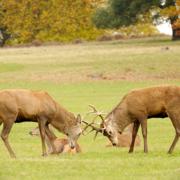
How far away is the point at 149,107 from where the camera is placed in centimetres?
1712

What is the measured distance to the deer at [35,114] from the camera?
16.5 meters

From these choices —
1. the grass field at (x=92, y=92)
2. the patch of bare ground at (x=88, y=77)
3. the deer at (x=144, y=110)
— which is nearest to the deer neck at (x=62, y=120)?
the deer at (x=144, y=110)

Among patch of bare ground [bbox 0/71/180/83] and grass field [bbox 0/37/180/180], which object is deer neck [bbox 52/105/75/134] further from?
patch of bare ground [bbox 0/71/180/83]

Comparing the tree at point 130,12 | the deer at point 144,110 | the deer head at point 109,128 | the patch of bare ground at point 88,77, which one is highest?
the deer at point 144,110

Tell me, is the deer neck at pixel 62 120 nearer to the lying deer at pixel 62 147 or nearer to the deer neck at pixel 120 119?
the lying deer at pixel 62 147

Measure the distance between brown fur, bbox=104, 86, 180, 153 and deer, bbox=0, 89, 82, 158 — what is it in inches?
28.7

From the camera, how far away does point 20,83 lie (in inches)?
1602

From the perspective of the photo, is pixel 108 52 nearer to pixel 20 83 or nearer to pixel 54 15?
pixel 20 83

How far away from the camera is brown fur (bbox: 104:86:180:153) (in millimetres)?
16891

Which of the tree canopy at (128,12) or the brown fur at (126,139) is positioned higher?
the brown fur at (126,139)

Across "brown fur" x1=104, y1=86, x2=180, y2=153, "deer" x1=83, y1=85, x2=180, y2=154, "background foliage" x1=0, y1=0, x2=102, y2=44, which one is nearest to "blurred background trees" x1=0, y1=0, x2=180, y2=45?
"background foliage" x1=0, y1=0, x2=102, y2=44

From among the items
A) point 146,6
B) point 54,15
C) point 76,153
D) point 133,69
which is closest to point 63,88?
point 133,69

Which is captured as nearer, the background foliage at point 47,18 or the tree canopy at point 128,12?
the tree canopy at point 128,12

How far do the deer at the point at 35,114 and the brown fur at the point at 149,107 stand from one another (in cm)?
73
